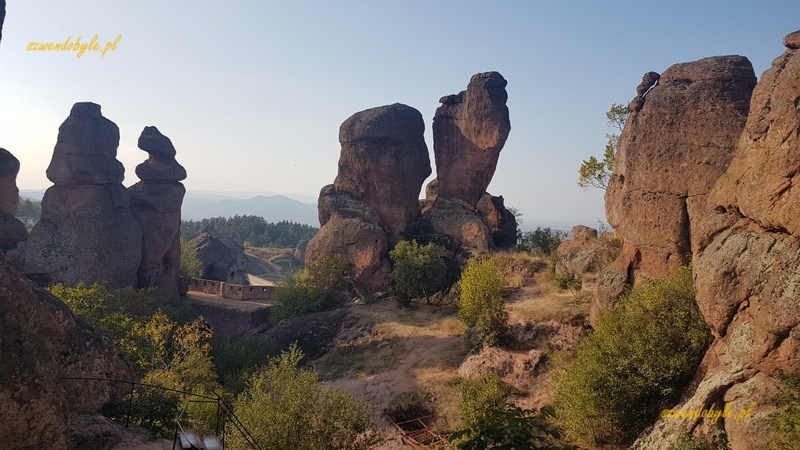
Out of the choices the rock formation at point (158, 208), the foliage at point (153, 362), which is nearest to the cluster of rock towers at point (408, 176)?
the rock formation at point (158, 208)

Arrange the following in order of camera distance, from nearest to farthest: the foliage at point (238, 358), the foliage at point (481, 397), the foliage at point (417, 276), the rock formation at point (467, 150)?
the foliage at point (481, 397) < the foliage at point (238, 358) < the foliage at point (417, 276) < the rock formation at point (467, 150)

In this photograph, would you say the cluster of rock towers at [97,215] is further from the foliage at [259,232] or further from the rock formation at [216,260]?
the foliage at [259,232]

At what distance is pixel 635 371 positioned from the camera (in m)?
14.1

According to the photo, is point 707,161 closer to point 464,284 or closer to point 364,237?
point 464,284

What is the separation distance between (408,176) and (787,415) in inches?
1270

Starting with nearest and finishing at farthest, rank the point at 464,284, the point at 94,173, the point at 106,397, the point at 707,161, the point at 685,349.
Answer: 1. the point at 685,349
2. the point at 106,397
3. the point at 707,161
4. the point at 464,284
5. the point at 94,173

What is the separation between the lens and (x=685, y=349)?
1417 cm

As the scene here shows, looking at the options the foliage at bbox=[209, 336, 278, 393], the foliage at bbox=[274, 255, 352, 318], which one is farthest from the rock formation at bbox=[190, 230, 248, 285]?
the foliage at bbox=[209, 336, 278, 393]

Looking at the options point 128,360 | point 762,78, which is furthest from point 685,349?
point 128,360

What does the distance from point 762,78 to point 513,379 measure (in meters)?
13.9

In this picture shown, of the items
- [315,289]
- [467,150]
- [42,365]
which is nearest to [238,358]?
[315,289]

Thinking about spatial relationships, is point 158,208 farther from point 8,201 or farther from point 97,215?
point 8,201

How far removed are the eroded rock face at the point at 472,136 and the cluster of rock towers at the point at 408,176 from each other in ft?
0.28

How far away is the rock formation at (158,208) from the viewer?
3812 centimetres
